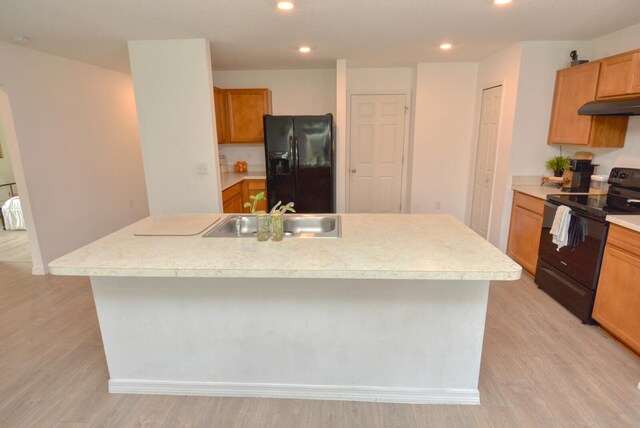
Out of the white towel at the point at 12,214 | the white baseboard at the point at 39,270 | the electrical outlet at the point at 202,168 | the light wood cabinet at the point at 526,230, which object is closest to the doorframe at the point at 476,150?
the light wood cabinet at the point at 526,230

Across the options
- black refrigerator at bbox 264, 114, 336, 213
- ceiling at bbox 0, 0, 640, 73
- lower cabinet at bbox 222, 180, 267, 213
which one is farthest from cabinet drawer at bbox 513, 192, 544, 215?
lower cabinet at bbox 222, 180, 267, 213

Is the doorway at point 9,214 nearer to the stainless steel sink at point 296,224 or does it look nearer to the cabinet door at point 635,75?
the stainless steel sink at point 296,224

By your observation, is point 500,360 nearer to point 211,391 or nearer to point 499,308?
point 499,308

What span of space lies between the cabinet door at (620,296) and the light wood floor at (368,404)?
0.44 feet

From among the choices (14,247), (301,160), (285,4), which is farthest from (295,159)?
(14,247)

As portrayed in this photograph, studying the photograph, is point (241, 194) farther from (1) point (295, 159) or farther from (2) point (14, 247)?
(2) point (14, 247)

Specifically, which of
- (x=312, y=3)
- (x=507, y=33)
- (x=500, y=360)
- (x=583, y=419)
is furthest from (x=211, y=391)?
(x=507, y=33)

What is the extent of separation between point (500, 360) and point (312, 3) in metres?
2.71

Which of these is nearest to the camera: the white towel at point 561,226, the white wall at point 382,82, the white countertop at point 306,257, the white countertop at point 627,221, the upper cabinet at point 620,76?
the white countertop at point 306,257

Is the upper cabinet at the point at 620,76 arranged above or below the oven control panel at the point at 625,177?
above

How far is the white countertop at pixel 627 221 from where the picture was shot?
2.13 m

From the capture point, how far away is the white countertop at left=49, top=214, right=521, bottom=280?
1.48 metres

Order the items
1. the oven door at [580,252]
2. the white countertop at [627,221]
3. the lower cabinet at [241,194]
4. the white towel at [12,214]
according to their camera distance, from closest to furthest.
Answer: the white countertop at [627,221] < the oven door at [580,252] < the lower cabinet at [241,194] < the white towel at [12,214]

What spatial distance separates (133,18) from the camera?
8.50ft
